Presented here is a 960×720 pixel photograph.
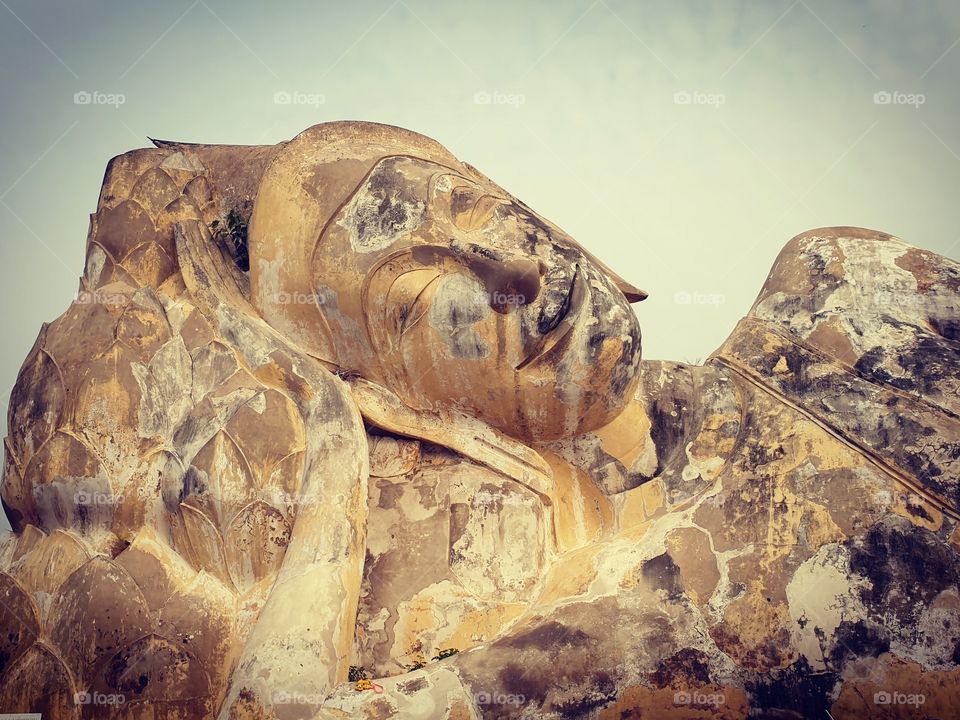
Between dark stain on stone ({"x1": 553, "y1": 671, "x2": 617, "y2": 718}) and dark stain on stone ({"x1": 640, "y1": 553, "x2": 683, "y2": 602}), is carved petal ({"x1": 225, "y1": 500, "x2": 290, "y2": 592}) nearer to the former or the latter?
dark stain on stone ({"x1": 553, "y1": 671, "x2": 617, "y2": 718})

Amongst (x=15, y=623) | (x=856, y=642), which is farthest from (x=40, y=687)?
(x=856, y=642)

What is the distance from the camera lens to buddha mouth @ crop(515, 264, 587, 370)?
471cm

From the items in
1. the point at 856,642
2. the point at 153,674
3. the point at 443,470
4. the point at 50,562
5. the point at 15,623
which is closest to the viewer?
the point at 856,642

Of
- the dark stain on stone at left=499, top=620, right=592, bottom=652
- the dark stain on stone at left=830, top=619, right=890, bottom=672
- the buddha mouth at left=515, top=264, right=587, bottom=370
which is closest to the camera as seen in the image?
the dark stain on stone at left=830, top=619, right=890, bottom=672

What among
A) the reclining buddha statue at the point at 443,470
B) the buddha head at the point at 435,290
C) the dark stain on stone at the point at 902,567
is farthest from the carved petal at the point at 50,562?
the dark stain on stone at the point at 902,567

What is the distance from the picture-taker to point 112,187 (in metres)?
5.17

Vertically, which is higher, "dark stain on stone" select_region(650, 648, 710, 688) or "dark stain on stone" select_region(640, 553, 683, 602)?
"dark stain on stone" select_region(640, 553, 683, 602)

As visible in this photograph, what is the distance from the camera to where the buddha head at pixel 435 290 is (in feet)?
15.5

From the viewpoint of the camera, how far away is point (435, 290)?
4758 millimetres

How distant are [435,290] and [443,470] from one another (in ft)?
2.85

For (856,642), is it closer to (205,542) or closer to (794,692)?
(794,692)

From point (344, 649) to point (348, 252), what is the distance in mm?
1816

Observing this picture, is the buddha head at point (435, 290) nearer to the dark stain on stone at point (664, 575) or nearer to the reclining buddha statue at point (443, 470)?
the reclining buddha statue at point (443, 470)

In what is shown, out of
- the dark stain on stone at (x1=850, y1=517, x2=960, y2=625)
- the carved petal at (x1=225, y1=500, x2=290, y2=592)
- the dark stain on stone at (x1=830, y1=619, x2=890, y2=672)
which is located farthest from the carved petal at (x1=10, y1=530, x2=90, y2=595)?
Result: the dark stain on stone at (x1=850, y1=517, x2=960, y2=625)
